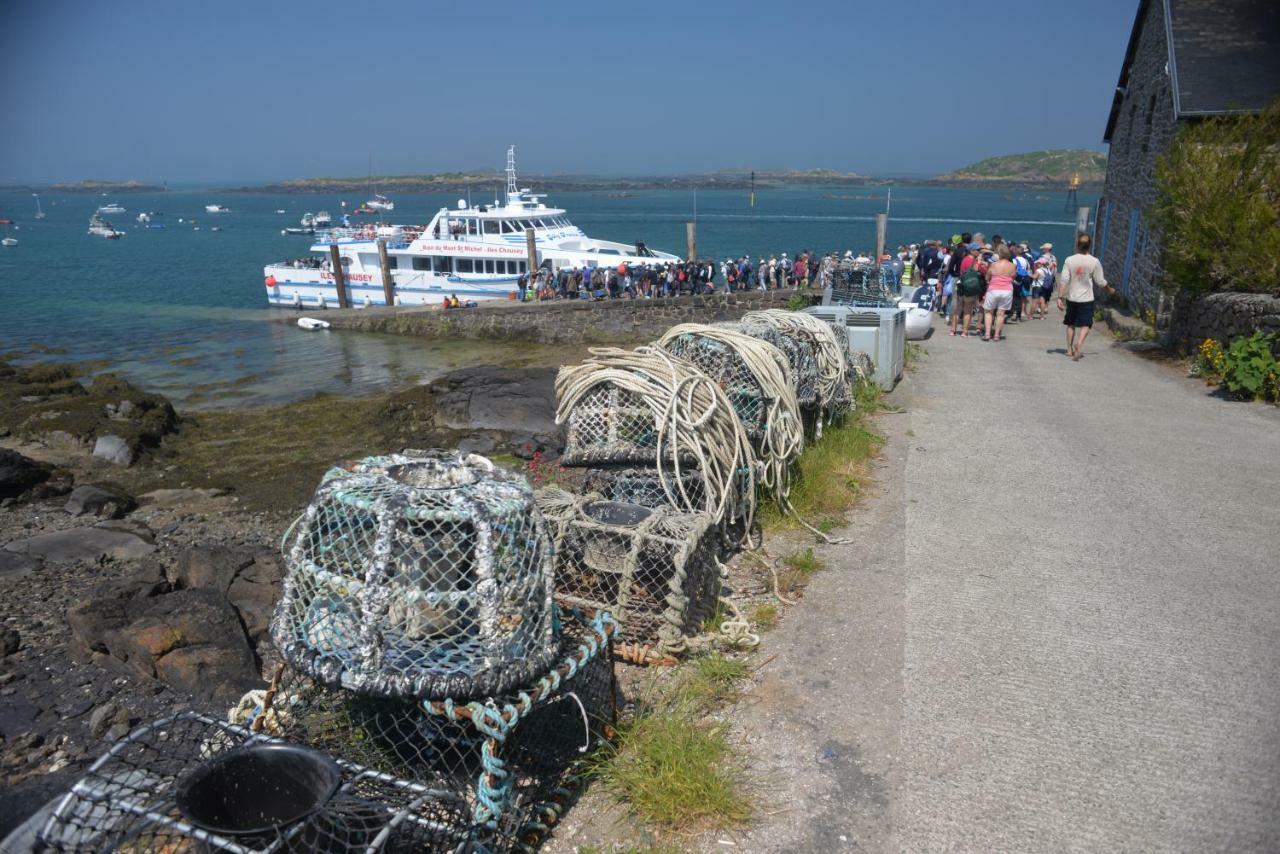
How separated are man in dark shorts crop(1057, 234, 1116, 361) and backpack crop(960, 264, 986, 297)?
1.80m

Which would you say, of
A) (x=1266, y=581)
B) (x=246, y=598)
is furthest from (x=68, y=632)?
(x=1266, y=581)

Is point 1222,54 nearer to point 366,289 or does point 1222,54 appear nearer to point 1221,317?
point 1221,317

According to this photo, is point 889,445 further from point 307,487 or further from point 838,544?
point 307,487

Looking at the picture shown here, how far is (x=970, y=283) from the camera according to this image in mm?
14719

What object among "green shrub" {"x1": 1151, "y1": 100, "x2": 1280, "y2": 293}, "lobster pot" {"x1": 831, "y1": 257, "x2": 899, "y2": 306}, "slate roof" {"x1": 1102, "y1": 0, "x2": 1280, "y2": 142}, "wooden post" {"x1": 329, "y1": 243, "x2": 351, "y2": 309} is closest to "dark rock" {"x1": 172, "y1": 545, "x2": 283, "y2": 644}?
"lobster pot" {"x1": 831, "y1": 257, "x2": 899, "y2": 306}

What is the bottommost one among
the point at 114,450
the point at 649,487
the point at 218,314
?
the point at 218,314

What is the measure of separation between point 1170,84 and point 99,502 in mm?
18906

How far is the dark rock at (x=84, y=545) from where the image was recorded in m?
9.06

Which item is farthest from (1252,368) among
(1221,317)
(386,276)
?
(386,276)

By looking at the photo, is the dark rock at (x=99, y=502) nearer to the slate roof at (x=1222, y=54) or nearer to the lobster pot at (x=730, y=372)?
the lobster pot at (x=730, y=372)

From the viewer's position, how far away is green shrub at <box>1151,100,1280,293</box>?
1088 cm

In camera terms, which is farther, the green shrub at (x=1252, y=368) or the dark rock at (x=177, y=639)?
the green shrub at (x=1252, y=368)

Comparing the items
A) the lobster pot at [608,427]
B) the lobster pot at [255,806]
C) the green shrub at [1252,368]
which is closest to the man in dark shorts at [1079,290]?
the green shrub at [1252,368]

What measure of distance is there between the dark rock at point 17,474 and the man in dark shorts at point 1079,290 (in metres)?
14.9
